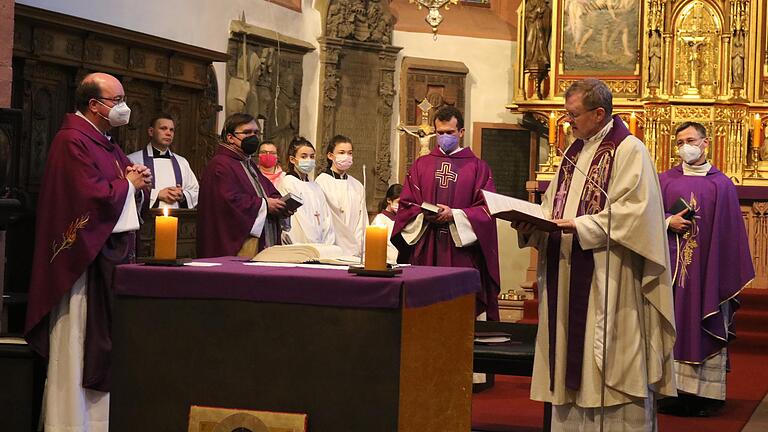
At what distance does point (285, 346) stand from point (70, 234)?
7.34 ft

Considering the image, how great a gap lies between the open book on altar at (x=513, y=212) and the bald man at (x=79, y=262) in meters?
1.92

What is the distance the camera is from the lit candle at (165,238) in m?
4.20

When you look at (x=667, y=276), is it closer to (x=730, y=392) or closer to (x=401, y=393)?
(x=401, y=393)

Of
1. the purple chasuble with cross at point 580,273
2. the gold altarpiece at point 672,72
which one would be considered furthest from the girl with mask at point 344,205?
the purple chasuble with cross at point 580,273

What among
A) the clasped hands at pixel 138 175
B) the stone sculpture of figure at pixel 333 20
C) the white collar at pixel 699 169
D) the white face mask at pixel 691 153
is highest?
the stone sculpture of figure at pixel 333 20

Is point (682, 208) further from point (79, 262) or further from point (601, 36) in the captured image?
point (601, 36)

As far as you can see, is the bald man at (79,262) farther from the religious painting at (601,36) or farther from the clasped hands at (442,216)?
the religious painting at (601,36)

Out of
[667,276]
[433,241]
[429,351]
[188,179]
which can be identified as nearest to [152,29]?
[188,179]

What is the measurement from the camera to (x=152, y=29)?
10.4 meters

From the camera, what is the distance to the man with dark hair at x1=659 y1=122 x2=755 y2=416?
7793mm

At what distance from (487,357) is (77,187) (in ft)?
7.44

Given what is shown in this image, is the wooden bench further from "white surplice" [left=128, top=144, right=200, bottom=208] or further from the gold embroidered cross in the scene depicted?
"white surplice" [left=128, top=144, right=200, bottom=208]

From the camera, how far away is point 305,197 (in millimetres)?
9242

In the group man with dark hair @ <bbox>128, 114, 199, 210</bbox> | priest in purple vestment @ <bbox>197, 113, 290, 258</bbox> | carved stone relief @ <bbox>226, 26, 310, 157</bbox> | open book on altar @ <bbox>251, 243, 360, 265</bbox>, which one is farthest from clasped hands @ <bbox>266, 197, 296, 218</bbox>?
carved stone relief @ <bbox>226, 26, 310, 157</bbox>
